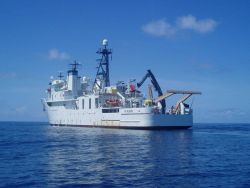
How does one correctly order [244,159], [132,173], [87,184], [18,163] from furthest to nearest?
[244,159] → [18,163] → [132,173] → [87,184]

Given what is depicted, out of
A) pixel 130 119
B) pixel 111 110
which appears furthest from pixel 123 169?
pixel 111 110

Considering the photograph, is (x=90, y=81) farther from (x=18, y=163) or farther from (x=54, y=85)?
(x=18, y=163)

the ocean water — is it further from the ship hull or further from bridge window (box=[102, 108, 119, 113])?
bridge window (box=[102, 108, 119, 113])

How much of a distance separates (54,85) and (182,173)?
8579cm

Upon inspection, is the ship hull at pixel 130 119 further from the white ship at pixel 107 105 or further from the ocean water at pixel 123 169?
the ocean water at pixel 123 169

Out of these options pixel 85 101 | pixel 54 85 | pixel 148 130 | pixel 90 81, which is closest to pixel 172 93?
pixel 148 130

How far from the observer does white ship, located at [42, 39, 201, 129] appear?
247 feet

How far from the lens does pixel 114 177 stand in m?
23.6

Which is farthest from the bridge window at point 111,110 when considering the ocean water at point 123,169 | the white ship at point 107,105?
the ocean water at point 123,169

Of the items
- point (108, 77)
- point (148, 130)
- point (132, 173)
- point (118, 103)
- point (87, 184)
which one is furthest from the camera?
point (108, 77)

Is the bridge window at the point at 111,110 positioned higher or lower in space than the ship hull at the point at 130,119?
higher

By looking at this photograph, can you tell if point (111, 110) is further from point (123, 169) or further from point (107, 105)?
point (123, 169)

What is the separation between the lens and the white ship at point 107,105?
75250 millimetres

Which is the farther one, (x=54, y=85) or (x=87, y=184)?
(x=54, y=85)
